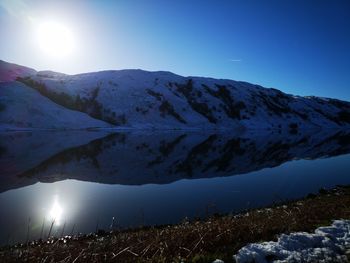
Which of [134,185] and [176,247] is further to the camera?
[134,185]

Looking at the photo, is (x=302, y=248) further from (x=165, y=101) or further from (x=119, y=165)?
(x=165, y=101)

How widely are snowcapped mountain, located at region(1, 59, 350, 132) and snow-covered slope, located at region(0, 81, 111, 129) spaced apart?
822cm

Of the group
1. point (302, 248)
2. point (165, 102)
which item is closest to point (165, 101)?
point (165, 102)

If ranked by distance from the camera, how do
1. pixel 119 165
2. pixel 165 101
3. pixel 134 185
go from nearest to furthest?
1. pixel 134 185
2. pixel 119 165
3. pixel 165 101

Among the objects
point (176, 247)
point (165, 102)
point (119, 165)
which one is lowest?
point (119, 165)

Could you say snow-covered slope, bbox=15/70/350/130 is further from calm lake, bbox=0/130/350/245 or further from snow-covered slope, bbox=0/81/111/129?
calm lake, bbox=0/130/350/245

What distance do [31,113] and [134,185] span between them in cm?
8243

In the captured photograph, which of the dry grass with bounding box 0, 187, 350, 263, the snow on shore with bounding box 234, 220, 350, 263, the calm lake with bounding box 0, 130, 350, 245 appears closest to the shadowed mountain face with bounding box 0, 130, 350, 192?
the calm lake with bounding box 0, 130, 350, 245

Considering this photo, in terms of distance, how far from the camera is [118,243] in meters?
11.4

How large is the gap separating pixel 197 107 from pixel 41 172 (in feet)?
417

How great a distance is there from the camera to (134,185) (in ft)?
97.2

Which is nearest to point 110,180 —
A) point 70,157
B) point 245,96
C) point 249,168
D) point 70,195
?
point 70,195

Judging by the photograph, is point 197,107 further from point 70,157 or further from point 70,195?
point 70,195

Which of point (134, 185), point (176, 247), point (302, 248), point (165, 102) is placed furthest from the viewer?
point (165, 102)
